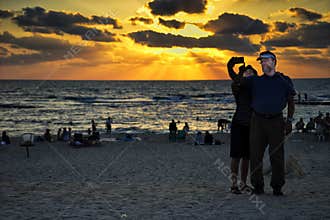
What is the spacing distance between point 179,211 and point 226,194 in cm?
138

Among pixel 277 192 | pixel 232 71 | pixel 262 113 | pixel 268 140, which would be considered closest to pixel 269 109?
pixel 262 113

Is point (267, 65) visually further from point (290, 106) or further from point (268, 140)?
point (268, 140)

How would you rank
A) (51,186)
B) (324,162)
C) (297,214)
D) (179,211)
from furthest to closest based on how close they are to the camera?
(324,162)
(51,186)
(179,211)
(297,214)

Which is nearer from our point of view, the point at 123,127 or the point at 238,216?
the point at 238,216

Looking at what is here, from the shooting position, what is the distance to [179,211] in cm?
594

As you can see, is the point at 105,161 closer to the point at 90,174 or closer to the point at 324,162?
the point at 90,174

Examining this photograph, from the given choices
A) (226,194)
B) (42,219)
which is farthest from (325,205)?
(42,219)

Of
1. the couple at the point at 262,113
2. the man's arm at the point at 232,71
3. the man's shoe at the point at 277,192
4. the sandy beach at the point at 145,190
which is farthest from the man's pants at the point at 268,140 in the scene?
the man's arm at the point at 232,71

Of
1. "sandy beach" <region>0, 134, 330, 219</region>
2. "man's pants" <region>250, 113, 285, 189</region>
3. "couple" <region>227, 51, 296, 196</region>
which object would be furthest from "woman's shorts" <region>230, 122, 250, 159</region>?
"sandy beach" <region>0, 134, 330, 219</region>

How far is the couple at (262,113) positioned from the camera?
616 centimetres

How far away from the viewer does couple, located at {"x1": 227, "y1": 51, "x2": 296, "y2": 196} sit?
6160 mm

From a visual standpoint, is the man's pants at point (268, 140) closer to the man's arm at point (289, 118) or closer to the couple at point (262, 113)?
the couple at point (262, 113)

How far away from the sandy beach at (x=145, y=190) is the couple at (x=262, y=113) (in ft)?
2.23

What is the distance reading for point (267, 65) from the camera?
6.19 metres
